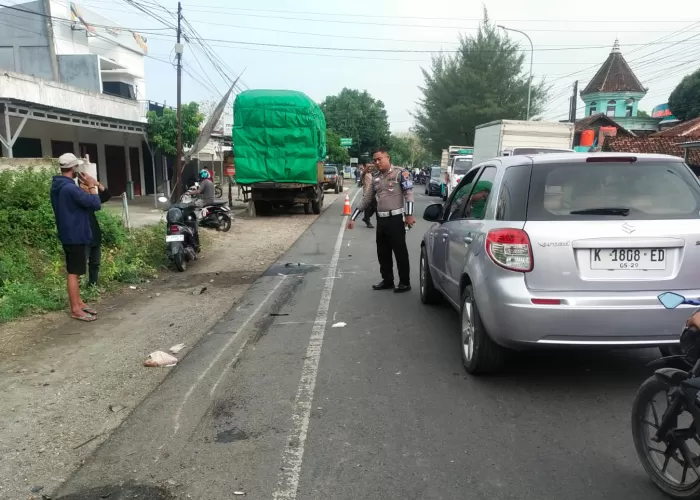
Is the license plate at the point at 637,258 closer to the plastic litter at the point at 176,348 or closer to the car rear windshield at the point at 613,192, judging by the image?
the car rear windshield at the point at 613,192

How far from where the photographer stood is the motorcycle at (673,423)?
8.64 feet

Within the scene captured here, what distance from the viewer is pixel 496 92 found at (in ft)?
136

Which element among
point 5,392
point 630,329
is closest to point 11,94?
point 5,392

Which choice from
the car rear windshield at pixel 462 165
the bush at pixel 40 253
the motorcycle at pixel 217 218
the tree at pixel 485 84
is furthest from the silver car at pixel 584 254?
the tree at pixel 485 84

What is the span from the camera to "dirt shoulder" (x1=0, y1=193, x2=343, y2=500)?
134 inches

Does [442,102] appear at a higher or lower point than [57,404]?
higher

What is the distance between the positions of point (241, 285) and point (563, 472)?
601 centimetres

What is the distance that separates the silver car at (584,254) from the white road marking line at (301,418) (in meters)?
1.33

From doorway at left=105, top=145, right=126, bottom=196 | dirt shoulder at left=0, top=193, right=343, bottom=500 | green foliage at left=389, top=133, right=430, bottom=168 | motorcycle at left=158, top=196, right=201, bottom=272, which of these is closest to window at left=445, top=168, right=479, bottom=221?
dirt shoulder at left=0, top=193, right=343, bottom=500

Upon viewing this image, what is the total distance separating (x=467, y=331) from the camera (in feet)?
15.2

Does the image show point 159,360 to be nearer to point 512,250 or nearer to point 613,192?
point 512,250

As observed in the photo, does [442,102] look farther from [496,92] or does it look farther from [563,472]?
[563,472]

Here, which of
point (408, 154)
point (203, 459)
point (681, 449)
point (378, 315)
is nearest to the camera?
point (681, 449)

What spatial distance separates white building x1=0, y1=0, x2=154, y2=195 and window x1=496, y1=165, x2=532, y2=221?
1351 cm
